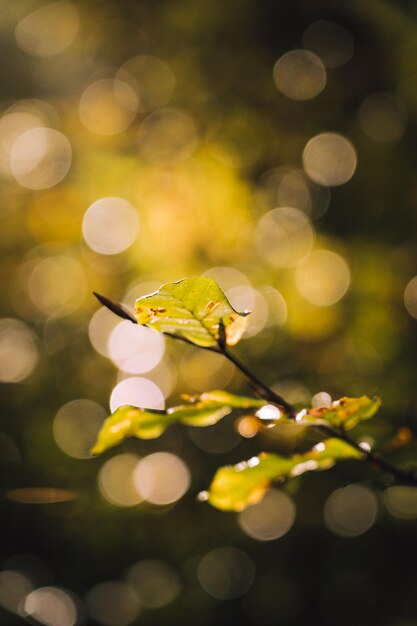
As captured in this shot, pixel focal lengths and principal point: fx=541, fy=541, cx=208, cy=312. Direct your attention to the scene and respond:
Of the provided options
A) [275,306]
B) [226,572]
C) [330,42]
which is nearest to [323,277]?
[275,306]

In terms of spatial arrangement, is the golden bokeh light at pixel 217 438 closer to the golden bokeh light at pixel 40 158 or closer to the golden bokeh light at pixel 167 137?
the golden bokeh light at pixel 167 137

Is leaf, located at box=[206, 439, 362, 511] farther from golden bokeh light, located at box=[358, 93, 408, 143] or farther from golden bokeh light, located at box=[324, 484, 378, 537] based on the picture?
golden bokeh light, located at box=[324, 484, 378, 537]

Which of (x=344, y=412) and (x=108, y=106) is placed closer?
(x=344, y=412)

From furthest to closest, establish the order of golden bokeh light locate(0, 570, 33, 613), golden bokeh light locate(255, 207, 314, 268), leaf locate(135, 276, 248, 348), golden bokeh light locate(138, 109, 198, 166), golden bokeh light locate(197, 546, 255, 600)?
golden bokeh light locate(197, 546, 255, 600) < golden bokeh light locate(0, 570, 33, 613) < golden bokeh light locate(138, 109, 198, 166) < golden bokeh light locate(255, 207, 314, 268) < leaf locate(135, 276, 248, 348)

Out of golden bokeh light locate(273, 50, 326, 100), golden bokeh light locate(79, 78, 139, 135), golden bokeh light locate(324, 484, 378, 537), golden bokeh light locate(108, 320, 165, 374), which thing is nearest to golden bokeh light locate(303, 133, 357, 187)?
golden bokeh light locate(273, 50, 326, 100)

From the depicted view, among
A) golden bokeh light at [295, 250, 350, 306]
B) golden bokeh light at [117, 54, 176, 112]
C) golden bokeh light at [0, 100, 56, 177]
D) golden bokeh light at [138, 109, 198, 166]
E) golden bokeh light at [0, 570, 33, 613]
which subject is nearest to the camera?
golden bokeh light at [295, 250, 350, 306]

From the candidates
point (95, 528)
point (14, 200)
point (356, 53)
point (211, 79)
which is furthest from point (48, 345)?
point (356, 53)

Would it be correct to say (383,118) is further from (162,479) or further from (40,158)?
(162,479)

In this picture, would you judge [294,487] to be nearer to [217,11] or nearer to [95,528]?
[217,11]
